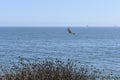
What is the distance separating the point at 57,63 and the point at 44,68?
28.0 inches

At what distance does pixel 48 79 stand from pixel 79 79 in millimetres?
995

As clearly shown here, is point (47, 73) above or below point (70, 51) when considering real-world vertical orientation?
above

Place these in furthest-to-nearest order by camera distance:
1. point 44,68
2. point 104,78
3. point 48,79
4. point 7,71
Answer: point 104,78 < point 7,71 < point 44,68 < point 48,79

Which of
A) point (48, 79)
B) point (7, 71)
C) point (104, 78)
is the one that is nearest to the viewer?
point (48, 79)

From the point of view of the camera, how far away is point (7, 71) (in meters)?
11.5

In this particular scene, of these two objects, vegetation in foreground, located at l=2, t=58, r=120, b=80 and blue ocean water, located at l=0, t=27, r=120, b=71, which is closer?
vegetation in foreground, located at l=2, t=58, r=120, b=80

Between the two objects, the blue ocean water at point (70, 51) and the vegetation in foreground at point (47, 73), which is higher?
the vegetation in foreground at point (47, 73)

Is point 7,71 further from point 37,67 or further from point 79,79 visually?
point 79,79

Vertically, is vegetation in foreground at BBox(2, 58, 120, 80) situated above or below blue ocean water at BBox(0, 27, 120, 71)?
above

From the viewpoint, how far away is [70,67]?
11.2 meters

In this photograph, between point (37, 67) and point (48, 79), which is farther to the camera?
point (37, 67)

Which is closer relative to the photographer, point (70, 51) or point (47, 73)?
point (47, 73)

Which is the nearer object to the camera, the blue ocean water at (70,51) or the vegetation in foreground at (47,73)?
the vegetation in foreground at (47,73)

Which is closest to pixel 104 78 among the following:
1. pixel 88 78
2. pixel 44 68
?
pixel 88 78
